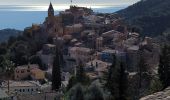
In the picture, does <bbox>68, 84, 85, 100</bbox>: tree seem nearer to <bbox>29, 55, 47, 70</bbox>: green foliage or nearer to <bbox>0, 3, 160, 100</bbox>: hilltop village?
<bbox>0, 3, 160, 100</bbox>: hilltop village

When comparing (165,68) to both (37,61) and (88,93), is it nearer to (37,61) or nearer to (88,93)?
(88,93)

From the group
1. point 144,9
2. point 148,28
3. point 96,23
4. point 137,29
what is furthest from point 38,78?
point 144,9

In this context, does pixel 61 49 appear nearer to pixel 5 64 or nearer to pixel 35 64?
pixel 35 64

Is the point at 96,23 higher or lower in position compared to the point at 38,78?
higher

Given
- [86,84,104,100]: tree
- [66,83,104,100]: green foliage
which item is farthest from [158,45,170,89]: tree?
[86,84,104,100]: tree

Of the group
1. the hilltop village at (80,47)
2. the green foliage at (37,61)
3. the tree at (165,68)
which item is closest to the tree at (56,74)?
the hilltop village at (80,47)

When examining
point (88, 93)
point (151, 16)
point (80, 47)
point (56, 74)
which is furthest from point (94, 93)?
point (151, 16)
